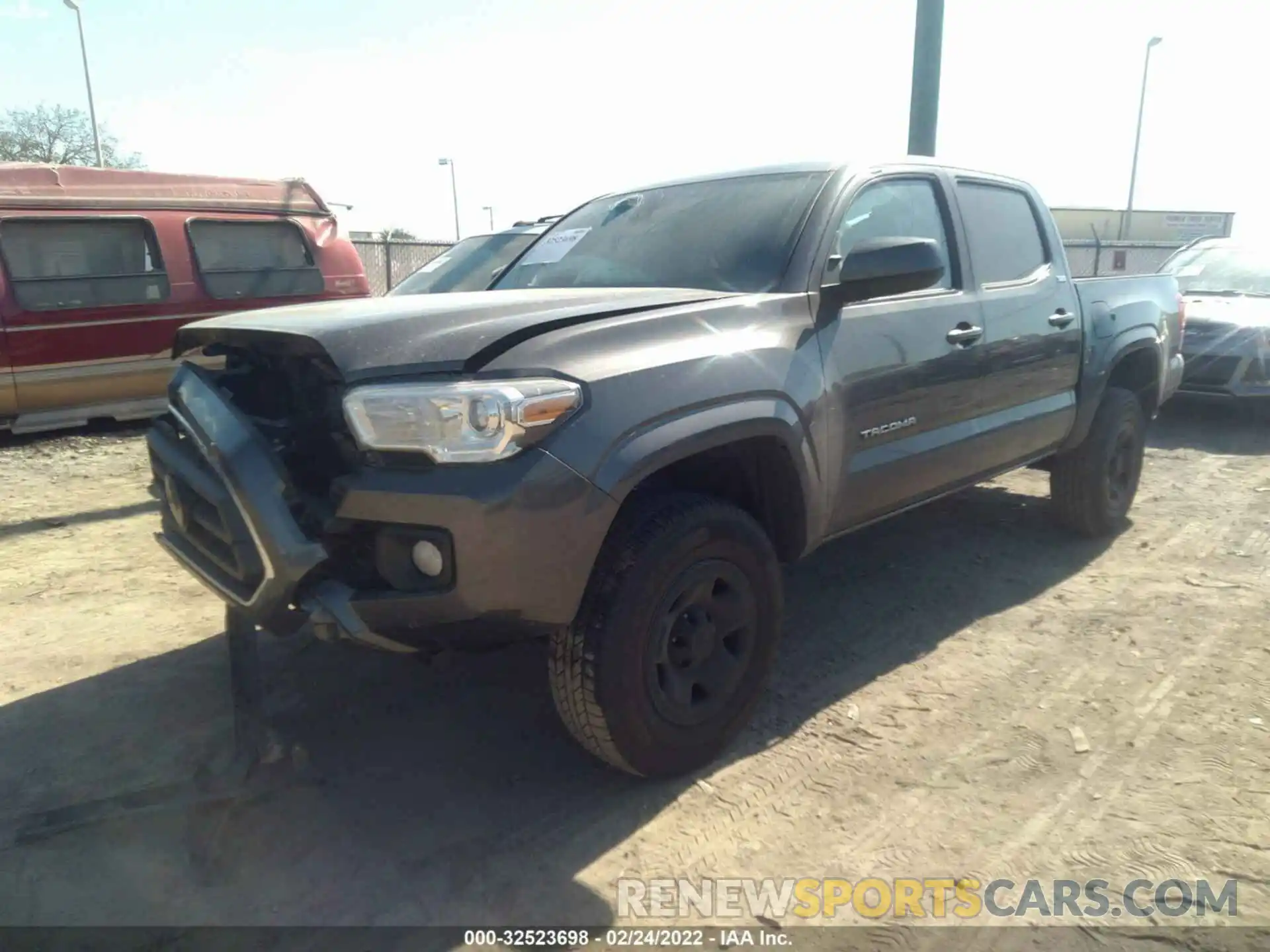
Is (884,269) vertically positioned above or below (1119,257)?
above

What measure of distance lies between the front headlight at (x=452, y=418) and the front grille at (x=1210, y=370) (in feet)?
25.1

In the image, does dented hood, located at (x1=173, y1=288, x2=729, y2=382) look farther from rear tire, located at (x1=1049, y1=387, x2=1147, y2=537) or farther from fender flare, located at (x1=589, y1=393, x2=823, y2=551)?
rear tire, located at (x1=1049, y1=387, x2=1147, y2=537)

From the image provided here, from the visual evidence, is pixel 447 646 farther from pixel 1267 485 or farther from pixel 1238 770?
pixel 1267 485

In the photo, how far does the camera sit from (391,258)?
14.9 m

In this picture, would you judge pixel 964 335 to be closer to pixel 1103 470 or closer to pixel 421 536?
pixel 1103 470

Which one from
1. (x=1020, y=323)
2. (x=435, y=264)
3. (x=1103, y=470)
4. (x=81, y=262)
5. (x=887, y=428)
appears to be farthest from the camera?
(x=435, y=264)

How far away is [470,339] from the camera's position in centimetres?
247

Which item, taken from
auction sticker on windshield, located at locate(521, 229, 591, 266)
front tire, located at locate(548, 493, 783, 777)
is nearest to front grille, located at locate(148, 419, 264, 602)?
front tire, located at locate(548, 493, 783, 777)

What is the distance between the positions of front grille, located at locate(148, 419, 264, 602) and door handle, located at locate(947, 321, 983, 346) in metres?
2.66

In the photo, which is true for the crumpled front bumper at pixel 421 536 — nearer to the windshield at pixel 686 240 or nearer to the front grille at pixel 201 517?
the front grille at pixel 201 517

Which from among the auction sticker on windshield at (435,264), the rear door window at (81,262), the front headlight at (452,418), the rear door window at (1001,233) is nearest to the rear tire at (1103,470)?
the rear door window at (1001,233)

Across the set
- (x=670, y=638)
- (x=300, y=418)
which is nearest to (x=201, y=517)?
(x=300, y=418)

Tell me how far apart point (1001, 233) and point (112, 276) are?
671cm

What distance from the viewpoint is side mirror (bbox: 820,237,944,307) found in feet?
10.2
